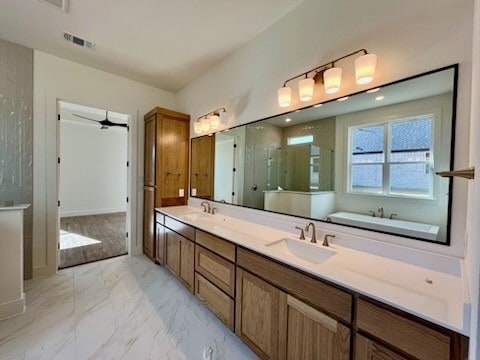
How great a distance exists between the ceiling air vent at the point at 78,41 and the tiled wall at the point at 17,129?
0.67 m

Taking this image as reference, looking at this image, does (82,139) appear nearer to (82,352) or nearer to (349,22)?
(82,352)

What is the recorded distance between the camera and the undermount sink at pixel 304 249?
4.84 ft

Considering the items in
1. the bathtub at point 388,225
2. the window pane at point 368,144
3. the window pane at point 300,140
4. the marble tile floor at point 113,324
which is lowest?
the marble tile floor at point 113,324

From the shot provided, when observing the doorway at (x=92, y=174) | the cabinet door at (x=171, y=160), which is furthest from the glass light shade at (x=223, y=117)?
the doorway at (x=92, y=174)

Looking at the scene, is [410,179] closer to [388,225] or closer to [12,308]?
[388,225]

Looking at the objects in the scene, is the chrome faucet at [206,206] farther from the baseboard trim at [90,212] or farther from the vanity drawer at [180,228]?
the baseboard trim at [90,212]

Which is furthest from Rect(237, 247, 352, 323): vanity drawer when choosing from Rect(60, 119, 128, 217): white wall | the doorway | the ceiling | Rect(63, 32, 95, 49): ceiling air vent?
Rect(60, 119, 128, 217): white wall

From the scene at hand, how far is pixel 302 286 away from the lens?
1.16 meters

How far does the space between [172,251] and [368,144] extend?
2310 millimetres

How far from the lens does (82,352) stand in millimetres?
1534

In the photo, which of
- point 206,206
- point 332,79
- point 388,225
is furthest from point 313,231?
point 206,206

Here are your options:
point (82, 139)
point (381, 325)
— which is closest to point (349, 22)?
point (381, 325)

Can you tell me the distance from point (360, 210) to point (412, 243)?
35 centimetres

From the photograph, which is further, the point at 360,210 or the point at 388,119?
the point at 360,210
